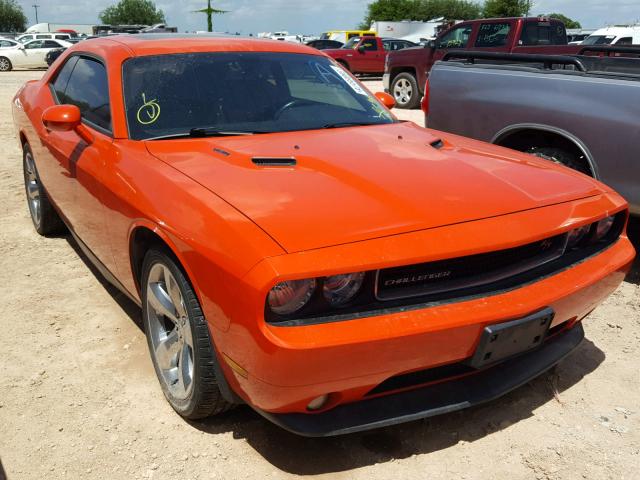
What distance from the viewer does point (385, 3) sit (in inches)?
3059

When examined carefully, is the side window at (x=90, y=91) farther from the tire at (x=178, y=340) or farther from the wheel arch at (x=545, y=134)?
the wheel arch at (x=545, y=134)

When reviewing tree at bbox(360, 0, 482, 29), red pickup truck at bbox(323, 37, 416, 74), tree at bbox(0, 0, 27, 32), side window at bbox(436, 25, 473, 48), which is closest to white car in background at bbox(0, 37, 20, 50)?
red pickup truck at bbox(323, 37, 416, 74)

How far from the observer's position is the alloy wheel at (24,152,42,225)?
4.70m

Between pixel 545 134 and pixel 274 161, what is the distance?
2610mm

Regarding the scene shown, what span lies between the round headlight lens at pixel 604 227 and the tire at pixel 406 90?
1052 cm

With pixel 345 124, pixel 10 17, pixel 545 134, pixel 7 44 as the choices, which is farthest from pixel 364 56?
pixel 10 17

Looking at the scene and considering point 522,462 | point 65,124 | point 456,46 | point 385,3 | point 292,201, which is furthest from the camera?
point 385,3

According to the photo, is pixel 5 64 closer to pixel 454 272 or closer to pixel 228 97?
pixel 228 97

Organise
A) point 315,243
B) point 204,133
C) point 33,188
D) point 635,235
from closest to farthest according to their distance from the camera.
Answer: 1. point 315,243
2. point 204,133
3. point 635,235
4. point 33,188

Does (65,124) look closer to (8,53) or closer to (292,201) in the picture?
(292,201)

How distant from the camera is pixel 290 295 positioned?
1946mm

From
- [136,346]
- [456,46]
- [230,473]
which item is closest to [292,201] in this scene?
[230,473]

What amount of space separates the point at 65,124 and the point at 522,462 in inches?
105

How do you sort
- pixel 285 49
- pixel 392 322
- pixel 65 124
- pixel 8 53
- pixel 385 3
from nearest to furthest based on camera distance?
pixel 392 322
pixel 65 124
pixel 285 49
pixel 8 53
pixel 385 3
